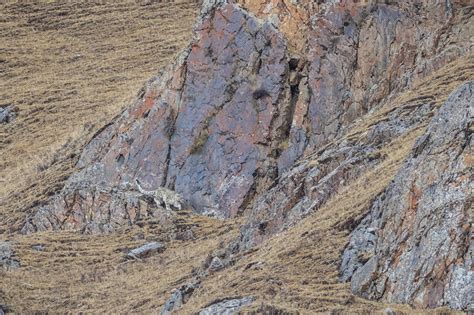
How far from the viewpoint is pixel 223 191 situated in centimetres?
3144

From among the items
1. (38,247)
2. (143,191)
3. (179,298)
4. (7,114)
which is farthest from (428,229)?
(7,114)

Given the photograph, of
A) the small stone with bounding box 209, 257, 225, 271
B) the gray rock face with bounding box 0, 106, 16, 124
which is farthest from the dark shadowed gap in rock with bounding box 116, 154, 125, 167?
the gray rock face with bounding box 0, 106, 16, 124

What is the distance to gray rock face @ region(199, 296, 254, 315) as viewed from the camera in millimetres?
21438

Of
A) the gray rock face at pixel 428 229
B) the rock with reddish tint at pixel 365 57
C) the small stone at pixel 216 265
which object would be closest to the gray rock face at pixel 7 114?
the rock with reddish tint at pixel 365 57

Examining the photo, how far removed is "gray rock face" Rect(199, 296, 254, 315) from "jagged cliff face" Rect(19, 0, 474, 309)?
197 inches

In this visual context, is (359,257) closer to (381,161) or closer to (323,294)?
(323,294)

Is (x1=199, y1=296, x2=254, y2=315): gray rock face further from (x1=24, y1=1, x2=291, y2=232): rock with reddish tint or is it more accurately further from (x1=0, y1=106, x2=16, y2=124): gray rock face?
(x1=0, y1=106, x2=16, y2=124): gray rock face

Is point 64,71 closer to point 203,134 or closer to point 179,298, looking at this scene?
point 203,134

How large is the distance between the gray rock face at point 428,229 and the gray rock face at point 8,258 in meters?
10.3

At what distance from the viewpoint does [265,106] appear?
105 ft

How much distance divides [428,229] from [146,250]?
38.0 feet

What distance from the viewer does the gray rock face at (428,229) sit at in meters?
19.5

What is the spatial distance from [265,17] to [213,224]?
5.48 metres

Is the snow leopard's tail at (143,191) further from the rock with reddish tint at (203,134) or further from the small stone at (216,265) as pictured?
the small stone at (216,265)
